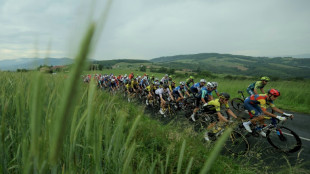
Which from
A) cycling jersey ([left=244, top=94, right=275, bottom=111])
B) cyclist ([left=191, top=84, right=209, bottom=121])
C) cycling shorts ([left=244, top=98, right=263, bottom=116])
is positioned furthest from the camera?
cyclist ([left=191, top=84, right=209, bottom=121])

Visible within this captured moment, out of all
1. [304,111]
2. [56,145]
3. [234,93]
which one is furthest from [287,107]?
[56,145]

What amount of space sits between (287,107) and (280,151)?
280 inches

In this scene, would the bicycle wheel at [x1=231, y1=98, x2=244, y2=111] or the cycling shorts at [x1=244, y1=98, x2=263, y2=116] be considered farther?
the bicycle wheel at [x1=231, y1=98, x2=244, y2=111]

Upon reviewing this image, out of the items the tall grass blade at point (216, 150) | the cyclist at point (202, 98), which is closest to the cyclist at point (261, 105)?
the cyclist at point (202, 98)

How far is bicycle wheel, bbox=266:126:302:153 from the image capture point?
16.7ft

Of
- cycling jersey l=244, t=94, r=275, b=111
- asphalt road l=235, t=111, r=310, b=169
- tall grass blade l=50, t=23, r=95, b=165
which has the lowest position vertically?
asphalt road l=235, t=111, r=310, b=169

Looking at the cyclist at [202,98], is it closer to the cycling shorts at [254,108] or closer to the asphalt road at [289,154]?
the cycling shorts at [254,108]

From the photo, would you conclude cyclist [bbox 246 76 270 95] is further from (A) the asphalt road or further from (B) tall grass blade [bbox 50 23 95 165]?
(B) tall grass blade [bbox 50 23 95 165]

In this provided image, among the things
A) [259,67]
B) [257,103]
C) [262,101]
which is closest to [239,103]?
[257,103]

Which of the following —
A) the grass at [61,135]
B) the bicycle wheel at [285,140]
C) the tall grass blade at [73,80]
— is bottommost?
the bicycle wheel at [285,140]

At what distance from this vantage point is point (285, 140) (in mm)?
5570

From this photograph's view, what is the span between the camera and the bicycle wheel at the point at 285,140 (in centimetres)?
508

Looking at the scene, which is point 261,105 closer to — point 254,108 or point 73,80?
point 254,108

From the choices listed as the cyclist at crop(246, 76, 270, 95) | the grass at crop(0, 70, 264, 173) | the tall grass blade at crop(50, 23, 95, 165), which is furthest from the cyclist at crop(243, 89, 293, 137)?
the tall grass blade at crop(50, 23, 95, 165)
